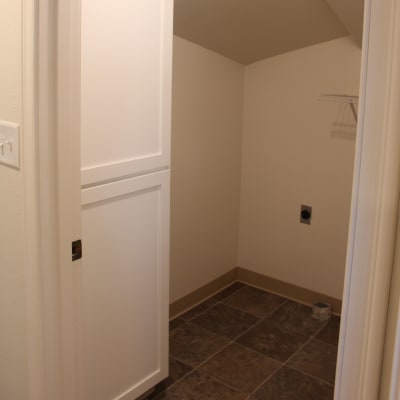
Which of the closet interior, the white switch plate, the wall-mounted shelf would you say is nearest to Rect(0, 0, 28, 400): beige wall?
the white switch plate

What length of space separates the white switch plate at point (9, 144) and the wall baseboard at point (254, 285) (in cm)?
172

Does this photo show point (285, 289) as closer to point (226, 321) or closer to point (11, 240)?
point (226, 321)

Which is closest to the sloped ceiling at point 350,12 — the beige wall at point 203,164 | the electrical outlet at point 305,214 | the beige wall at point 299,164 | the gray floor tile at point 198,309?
the beige wall at point 299,164

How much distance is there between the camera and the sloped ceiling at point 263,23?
7.16ft

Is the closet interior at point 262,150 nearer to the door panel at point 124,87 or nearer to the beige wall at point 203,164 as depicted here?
the beige wall at point 203,164

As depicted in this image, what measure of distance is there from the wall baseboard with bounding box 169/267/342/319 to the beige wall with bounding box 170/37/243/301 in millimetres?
50

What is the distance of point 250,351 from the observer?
2502 mm

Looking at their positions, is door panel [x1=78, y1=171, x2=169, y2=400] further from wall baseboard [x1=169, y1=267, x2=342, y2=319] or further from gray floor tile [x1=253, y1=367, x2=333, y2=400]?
wall baseboard [x1=169, y1=267, x2=342, y2=319]

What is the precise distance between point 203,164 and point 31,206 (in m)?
1.71

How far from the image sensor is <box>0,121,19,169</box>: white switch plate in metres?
1.21

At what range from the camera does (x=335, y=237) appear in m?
2.83

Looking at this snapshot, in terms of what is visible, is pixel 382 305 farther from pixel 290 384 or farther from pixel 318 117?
pixel 318 117

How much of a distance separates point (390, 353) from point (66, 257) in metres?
0.87

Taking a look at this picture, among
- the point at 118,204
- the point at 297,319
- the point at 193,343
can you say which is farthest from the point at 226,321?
the point at 118,204
